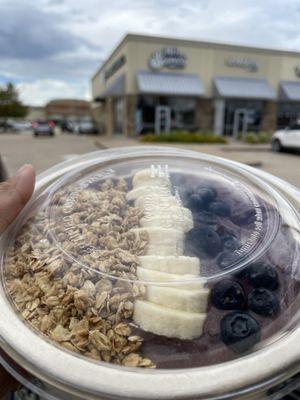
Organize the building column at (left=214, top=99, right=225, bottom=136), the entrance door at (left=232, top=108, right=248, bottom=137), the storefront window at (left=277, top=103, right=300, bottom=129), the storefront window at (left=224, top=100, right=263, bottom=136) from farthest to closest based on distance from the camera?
the storefront window at (left=277, top=103, right=300, bottom=129), the entrance door at (left=232, top=108, right=248, bottom=137), the storefront window at (left=224, top=100, right=263, bottom=136), the building column at (left=214, top=99, right=225, bottom=136)

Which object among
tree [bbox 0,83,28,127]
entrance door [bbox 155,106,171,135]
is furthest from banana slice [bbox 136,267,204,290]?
tree [bbox 0,83,28,127]

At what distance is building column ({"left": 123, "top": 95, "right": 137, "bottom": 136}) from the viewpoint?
20.7 m

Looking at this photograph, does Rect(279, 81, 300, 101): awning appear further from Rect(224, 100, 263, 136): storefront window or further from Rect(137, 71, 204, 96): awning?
Rect(137, 71, 204, 96): awning

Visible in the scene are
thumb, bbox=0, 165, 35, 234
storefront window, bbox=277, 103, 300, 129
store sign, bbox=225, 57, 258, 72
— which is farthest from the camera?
storefront window, bbox=277, 103, 300, 129

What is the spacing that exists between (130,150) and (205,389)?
4.15 feet

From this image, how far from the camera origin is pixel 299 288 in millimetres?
1163

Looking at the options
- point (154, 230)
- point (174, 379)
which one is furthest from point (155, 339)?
point (154, 230)

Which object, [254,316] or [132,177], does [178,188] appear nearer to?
[132,177]

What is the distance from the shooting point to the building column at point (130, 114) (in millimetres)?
20656

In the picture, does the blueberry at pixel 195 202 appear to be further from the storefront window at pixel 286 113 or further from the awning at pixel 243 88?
the storefront window at pixel 286 113

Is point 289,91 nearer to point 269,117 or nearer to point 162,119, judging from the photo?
point 269,117

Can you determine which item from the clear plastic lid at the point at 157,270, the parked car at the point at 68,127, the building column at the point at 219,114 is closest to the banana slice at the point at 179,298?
the clear plastic lid at the point at 157,270

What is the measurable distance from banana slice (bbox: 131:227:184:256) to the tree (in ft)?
139

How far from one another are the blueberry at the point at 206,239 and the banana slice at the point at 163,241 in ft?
0.14
